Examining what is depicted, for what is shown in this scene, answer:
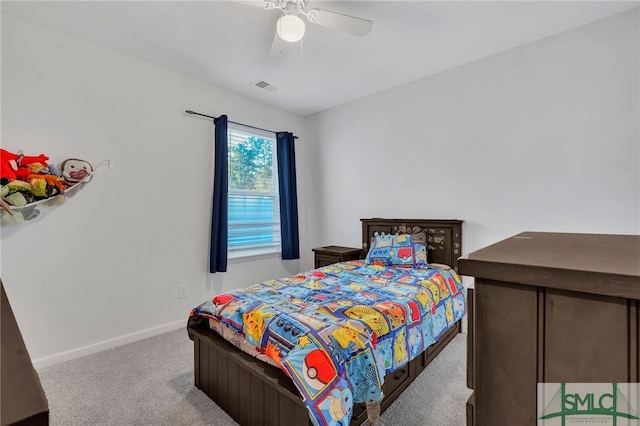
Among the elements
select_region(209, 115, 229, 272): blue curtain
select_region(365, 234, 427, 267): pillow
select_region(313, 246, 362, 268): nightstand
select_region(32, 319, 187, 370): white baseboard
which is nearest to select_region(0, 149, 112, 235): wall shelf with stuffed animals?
select_region(32, 319, 187, 370): white baseboard

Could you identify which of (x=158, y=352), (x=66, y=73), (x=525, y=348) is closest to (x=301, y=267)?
(x=158, y=352)

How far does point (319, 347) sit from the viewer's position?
4.46 ft

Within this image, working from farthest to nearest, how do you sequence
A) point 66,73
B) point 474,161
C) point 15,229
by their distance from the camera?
point 474,161
point 66,73
point 15,229

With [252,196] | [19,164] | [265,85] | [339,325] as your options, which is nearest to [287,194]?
[252,196]

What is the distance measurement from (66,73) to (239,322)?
8.11 ft

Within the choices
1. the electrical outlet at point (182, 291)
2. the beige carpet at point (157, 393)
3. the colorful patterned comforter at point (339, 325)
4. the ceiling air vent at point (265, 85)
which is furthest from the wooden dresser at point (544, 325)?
the ceiling air vent at point (265, 85)

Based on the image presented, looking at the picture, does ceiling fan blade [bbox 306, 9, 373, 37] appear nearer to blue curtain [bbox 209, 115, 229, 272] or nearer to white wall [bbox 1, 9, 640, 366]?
white wall [bbox 1, 9, 640, 366]

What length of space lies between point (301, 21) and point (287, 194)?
7.98ft

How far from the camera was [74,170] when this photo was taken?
2393mm

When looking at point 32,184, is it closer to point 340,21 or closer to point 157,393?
point 157,393

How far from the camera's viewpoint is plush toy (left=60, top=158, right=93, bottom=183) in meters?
2.36

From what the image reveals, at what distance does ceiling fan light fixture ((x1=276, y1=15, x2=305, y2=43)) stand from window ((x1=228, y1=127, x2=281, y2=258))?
6.48 feet

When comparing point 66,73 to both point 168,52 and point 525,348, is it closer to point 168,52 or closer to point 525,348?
point 168,52

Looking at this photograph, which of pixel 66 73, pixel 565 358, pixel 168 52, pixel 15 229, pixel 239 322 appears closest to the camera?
pixel 565 358
